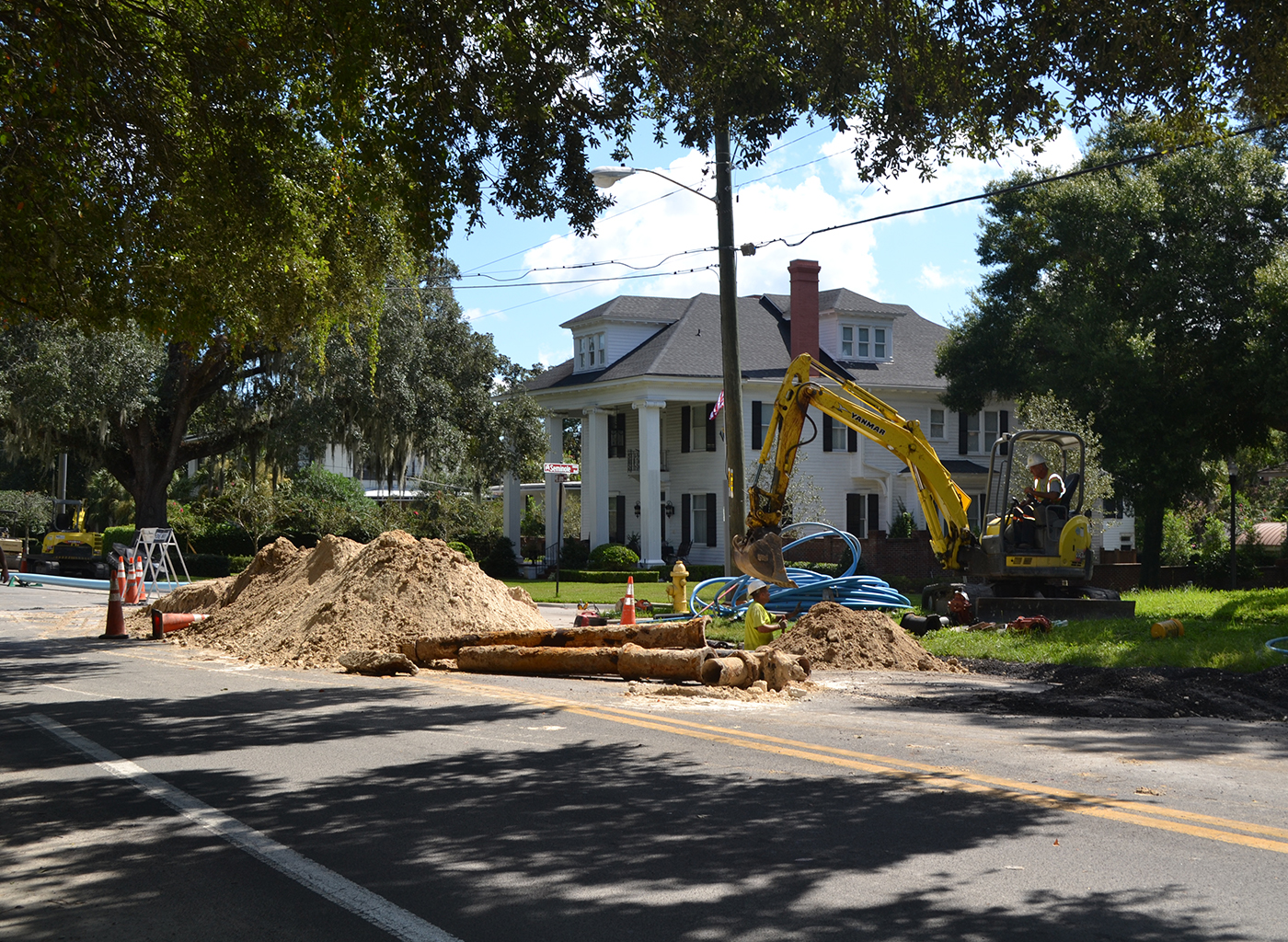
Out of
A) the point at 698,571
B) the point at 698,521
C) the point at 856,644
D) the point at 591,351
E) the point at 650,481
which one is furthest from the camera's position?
the point at 591,351

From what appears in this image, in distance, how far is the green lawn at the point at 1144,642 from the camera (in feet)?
42.9

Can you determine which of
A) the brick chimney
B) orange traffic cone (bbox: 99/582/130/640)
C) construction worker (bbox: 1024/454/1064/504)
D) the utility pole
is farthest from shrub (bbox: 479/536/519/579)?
construction worker (bbox: 1024/454/1064/504)

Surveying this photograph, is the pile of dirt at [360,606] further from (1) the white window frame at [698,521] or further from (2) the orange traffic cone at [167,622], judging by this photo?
(1) the white window frame at [698,521]

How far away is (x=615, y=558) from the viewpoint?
38.5 meters

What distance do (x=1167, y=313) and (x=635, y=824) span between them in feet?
87.6

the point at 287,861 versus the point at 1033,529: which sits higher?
Result: the point at 1033,529

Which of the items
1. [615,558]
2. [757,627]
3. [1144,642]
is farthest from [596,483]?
[1144,642]

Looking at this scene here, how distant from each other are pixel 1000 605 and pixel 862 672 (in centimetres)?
564

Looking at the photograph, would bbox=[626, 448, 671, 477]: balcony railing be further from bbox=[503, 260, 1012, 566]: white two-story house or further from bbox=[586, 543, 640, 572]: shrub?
bbox=[586, 543, 640, 572]: shrub

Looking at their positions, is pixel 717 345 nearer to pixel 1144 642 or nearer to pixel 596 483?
pixel 596 483

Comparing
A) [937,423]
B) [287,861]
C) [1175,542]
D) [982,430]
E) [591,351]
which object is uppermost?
[591,351]

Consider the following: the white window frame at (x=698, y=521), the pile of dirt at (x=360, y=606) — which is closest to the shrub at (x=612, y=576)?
the white window frame at (x=698, y=521)

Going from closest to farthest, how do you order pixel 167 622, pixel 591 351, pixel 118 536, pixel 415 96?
pixel 415 96
pixel 167 622
pixel 118 536
pixel 591 351

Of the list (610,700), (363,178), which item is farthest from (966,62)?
(610,700)
